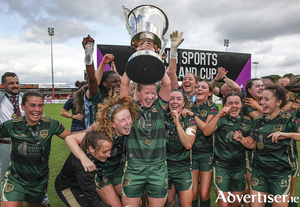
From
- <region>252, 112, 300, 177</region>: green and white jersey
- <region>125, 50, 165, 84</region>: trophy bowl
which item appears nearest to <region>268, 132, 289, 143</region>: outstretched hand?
<region>252, 112, 300, 177</region>: green and white jersey

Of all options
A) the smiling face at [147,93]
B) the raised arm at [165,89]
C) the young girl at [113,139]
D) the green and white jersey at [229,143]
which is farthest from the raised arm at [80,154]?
the green and white jersey at [229,143]

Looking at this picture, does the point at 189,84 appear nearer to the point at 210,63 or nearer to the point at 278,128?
the point at 278,128

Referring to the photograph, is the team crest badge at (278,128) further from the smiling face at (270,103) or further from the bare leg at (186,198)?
the bare leg at (186,198)

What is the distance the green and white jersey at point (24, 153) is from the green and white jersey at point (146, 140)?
4.37 feet

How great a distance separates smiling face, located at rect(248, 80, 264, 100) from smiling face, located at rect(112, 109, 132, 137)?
2.65 metres

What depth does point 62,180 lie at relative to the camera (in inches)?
96.6

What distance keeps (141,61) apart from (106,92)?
1.57m

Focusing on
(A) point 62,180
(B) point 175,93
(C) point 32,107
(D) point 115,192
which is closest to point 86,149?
(A) point 62,180

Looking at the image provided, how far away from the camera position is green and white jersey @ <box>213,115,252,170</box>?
277cm

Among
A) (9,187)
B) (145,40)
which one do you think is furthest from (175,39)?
(9,187)

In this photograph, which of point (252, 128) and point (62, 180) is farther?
point (252, 128)

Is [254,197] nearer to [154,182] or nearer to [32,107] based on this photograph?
[154,182]

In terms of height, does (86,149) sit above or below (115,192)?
above

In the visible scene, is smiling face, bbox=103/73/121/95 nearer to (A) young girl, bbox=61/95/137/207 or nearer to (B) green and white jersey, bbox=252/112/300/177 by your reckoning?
(A) young girl, bbox=61/95/137/207
